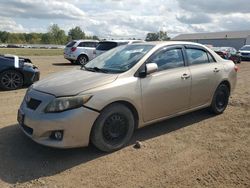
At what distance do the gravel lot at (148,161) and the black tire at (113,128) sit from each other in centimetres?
14

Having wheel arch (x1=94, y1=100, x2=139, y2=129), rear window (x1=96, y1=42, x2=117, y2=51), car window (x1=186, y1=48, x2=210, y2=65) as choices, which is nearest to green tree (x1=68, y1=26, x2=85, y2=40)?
rear window (x1=96, y1=42, x2=117, y2=51)

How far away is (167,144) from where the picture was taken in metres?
5.25

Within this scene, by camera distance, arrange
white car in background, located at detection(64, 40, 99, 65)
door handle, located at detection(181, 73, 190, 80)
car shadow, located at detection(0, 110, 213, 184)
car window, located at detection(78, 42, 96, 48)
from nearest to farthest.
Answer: car shadow, located at detection(0, 110, 213, 184), door handle, located at detection(181, 73, 190, 80), white car in background, located at detection(64, 40, 99, 65), car window, located at detection(78, 42, 96, 48)

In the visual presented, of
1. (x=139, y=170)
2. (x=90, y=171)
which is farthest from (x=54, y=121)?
(x=139, y=170)

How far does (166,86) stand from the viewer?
18.0ft

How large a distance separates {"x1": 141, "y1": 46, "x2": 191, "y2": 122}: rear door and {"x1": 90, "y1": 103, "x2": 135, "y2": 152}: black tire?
0.39 m

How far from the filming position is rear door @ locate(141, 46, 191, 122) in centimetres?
525

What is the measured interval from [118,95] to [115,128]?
20.2 inches

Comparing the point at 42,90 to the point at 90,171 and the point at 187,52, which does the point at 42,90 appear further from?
the point at 187,52

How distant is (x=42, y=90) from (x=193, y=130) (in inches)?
111

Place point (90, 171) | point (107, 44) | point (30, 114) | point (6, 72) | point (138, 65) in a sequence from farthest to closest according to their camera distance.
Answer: point (107, 44), point (6, 72), point (138, 65), point (30, 114), point (90, 171)

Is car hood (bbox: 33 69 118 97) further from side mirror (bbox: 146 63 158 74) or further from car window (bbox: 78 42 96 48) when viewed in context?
car window (bbox: 78 42 96 48)

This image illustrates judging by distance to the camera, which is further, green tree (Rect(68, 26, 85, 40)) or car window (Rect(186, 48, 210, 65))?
green tree (Rect(68, 26, 85, 40))

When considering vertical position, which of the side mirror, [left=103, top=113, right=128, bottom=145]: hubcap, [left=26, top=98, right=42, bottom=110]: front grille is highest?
the side mirror
